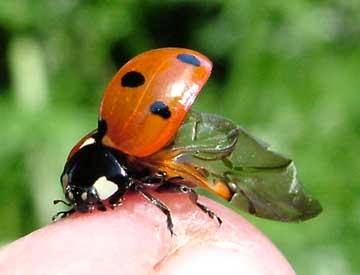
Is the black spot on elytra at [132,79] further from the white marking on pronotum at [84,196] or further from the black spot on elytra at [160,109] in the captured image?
the white marking on pronotum at [84,196]

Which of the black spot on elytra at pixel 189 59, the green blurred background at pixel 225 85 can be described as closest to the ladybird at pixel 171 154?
the black spot on elytra at pixel 189 59

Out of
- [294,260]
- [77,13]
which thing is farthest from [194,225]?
[77,13]

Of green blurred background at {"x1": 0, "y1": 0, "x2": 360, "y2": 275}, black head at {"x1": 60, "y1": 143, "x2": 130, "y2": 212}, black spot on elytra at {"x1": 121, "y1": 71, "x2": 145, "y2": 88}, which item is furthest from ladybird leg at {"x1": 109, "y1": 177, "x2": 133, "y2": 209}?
green blurred background at {"x1": 0, "y1": 0, "x2": 360, "y2": 275}

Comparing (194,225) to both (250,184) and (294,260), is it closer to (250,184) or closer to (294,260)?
(250,184)

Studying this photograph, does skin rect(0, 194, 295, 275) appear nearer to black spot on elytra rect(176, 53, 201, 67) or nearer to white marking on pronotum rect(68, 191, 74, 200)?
white marking on pronotum rect(68, 191, 74, 200)

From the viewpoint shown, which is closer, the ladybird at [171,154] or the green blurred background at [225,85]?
the ladybird at [171,154]

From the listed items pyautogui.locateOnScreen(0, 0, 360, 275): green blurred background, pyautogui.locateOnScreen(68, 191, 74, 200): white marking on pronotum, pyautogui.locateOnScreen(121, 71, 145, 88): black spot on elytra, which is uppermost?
pyautogui.locateOnScreen(121, 71, 145, 88): black spot on elytra
